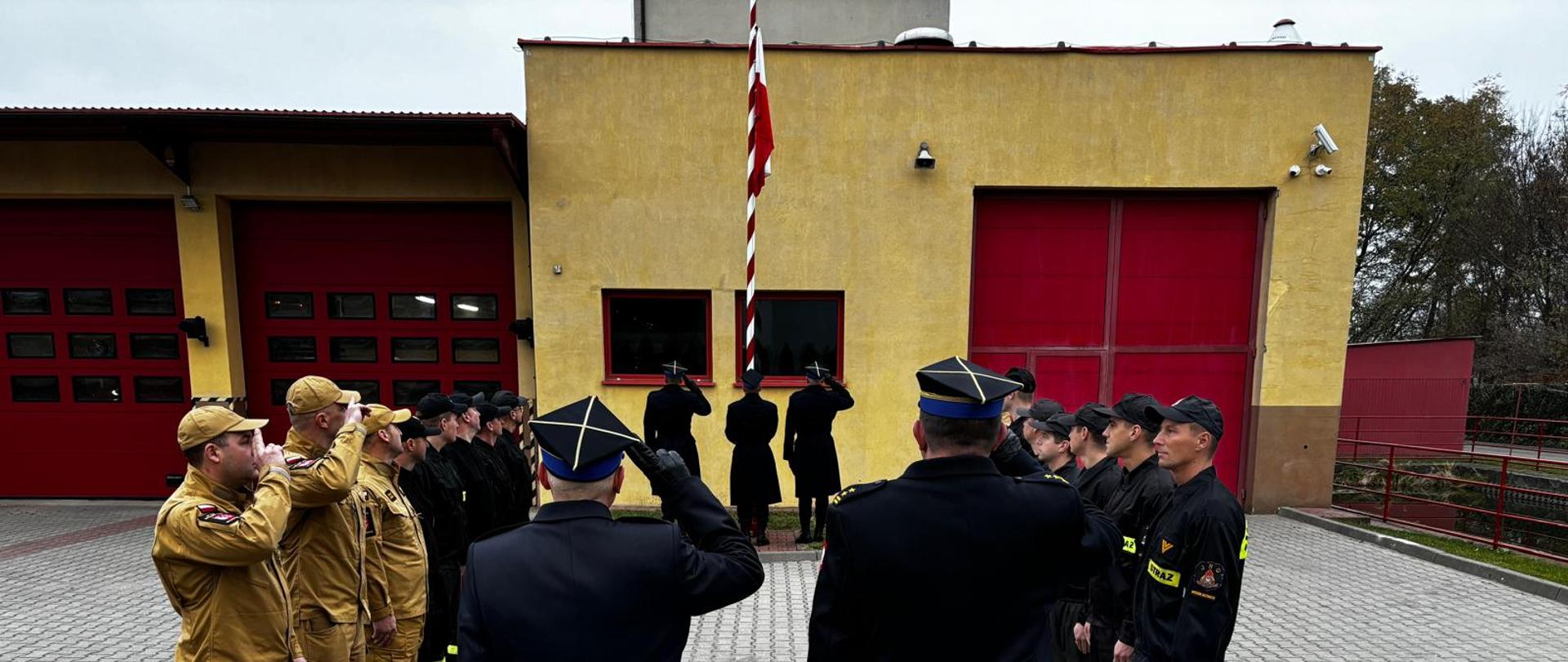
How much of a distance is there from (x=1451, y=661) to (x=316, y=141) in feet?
39.6

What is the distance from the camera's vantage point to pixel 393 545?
332cm

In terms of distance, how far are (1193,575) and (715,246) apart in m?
6.09

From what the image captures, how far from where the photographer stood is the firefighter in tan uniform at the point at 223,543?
7.61ft

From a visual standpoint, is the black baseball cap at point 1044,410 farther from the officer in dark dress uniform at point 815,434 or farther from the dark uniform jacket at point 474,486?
the dark uniform jacket at point 474,486

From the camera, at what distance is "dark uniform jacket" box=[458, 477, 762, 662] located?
5.40 feet

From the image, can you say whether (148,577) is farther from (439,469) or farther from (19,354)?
(19,354)

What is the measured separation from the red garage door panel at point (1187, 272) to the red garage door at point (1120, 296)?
0.04 feet

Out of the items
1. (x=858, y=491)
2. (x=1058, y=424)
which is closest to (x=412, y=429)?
(x=858, y=491)

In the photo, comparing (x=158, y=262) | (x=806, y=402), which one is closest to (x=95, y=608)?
(x=158, y=262)

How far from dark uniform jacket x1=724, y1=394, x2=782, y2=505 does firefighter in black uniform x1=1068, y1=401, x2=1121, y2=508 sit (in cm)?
334

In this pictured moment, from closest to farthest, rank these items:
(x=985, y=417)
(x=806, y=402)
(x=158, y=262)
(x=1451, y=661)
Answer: (x=985, y=417)
(x=1451, y=661)
(x=806, y=402)
(x=158, y=262)

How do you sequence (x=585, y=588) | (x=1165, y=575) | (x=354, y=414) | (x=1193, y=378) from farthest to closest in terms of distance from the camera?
1. (x=1193, y=378)
2. (x=354, y=414)
3. (x=1165, y=575)
4. (x=585, y=588)

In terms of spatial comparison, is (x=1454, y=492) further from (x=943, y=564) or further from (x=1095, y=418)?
(x=943, y=564)

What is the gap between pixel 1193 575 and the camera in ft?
8.45
